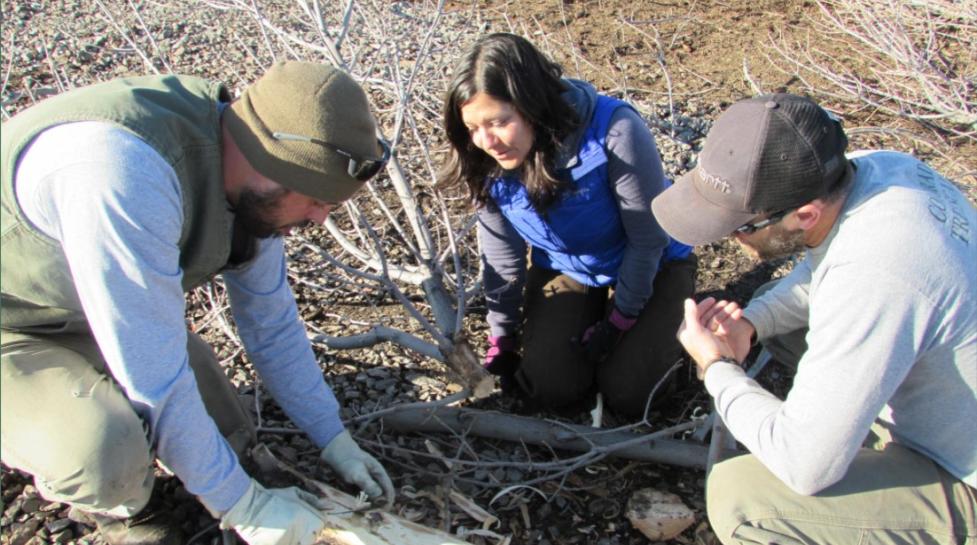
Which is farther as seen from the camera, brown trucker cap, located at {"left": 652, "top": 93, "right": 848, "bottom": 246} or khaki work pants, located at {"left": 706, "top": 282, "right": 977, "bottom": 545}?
khaki work pants, located at {"left": 706, "top": 282, "right": 977, "bottom": 545}

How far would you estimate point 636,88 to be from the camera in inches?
179

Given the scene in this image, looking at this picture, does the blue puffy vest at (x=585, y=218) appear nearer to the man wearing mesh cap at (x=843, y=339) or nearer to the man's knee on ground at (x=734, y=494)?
the man wearing mesh cap at (x=843, y=339)

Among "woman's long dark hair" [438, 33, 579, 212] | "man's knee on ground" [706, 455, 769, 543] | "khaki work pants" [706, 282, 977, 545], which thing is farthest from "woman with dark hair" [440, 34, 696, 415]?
"khaki work pants" [706, 282, 977, 545]

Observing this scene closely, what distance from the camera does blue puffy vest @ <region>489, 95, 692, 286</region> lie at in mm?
2428

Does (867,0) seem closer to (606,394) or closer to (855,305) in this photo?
(606,394)

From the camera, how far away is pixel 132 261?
1.58m

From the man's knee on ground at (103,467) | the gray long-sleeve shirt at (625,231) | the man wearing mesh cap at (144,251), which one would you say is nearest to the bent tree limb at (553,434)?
the gray long-sleeve shirt at (625,231)

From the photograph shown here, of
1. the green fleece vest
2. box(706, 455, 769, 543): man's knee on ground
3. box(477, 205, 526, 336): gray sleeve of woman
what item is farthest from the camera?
box(477, 205, 526, 336): gray sleeve of woman

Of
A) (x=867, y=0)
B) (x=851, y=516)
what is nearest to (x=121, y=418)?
(x=851, y=516)

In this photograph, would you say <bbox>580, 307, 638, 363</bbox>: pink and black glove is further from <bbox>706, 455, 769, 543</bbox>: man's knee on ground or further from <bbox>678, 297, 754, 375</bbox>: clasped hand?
<bbox>706, 455, 769, 543</bbox>: man's knee on ground

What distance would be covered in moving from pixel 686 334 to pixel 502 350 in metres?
0.99

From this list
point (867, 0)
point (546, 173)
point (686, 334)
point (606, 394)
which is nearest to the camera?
point (686, 334)

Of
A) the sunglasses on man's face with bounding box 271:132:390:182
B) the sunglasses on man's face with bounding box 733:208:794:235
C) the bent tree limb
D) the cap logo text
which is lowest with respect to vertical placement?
the bent tree limb

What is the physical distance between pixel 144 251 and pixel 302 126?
1.36ft
